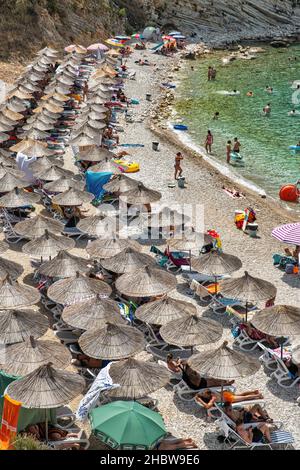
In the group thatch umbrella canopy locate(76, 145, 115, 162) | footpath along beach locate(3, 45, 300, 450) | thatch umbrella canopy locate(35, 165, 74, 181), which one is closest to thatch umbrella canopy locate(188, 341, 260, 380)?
footpath along beach locate(3, 45, 300, 450)

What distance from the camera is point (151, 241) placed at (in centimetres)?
2295

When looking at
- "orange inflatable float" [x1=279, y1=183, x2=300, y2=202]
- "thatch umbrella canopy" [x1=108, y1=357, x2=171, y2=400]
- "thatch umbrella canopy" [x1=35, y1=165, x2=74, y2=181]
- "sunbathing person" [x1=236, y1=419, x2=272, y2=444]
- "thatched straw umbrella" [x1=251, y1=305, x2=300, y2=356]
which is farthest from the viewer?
"orange inflatable float" [x1=279, y1=183, x2=300, y2=202]

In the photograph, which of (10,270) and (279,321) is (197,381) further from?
(10,270)

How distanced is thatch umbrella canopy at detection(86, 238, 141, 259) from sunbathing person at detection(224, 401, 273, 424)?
691cm

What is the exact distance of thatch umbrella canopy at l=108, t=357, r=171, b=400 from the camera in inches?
520

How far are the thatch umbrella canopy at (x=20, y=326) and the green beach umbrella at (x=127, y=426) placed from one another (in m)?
3.02

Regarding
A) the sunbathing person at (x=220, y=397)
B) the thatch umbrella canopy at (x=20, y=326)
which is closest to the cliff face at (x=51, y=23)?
the thatch umbrella canopy at (x=20, y=326)

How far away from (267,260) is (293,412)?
8.17 meters

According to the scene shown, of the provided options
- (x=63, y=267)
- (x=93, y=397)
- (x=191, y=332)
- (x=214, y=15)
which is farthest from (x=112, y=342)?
(x=214, y=15)

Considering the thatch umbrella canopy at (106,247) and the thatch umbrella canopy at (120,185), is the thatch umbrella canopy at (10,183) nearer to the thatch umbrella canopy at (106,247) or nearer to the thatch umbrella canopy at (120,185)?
the thatch umbrella canopy at (120,185)

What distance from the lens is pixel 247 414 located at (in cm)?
1339

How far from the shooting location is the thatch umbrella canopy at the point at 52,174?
985 inches

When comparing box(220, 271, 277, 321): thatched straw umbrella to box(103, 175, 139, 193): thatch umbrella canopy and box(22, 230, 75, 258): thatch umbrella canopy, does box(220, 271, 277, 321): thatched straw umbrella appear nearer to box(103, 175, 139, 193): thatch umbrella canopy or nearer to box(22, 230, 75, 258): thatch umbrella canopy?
box(22, 230, 75, 258): thatch umbrella canopy
